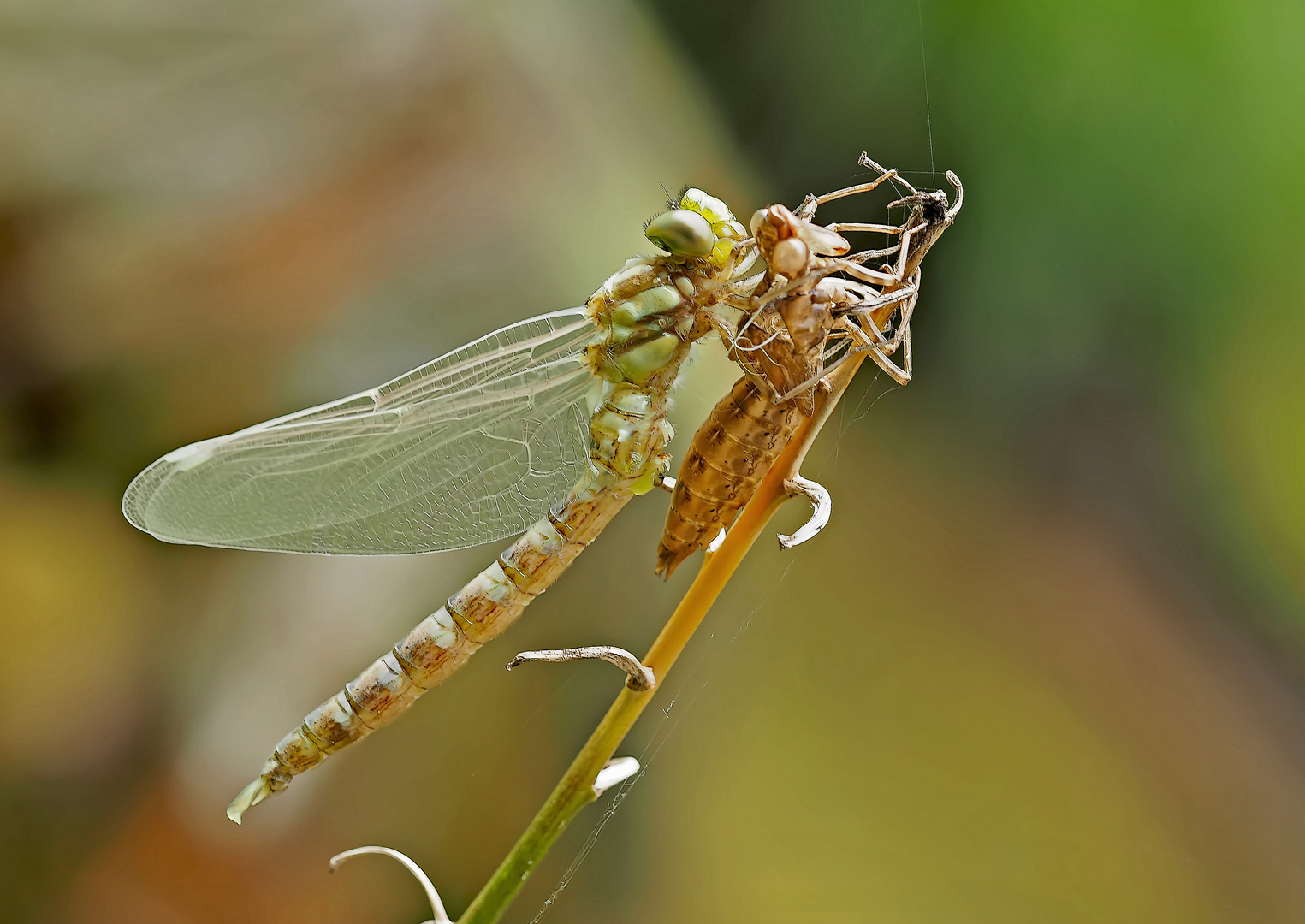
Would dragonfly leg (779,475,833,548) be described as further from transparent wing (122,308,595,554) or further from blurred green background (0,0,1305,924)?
blurred green background (0,0,1305,924)

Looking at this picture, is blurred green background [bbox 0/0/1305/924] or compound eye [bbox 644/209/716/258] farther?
blurred green background [bbox 0/0/1305/924]

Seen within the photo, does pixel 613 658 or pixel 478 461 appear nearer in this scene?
pixel 613 658

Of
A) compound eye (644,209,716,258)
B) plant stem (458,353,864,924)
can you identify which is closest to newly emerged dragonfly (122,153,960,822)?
compound eye (644,209,716,258)

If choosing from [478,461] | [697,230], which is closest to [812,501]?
[697,230]

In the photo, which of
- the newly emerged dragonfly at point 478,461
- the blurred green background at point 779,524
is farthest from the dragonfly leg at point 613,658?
the blurred green background at point 779,524

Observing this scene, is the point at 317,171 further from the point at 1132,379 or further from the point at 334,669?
the point at 1132,379

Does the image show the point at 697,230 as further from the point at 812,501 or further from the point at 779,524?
the point at 779,524

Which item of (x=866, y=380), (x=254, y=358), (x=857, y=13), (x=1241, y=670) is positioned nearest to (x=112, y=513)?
(x=254, y=358)
